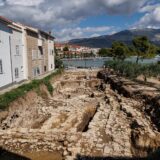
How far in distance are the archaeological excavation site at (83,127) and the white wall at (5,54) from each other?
3442 mm

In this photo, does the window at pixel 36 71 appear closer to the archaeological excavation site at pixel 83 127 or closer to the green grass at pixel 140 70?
the archaeological excavation site at pixel 83 127

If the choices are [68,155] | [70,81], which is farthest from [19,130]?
[70,81]

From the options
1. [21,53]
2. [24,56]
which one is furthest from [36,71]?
[21,53]

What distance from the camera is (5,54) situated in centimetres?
3409

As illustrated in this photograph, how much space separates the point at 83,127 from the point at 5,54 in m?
14.0

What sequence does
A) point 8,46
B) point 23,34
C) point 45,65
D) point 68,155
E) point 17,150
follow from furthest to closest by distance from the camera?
point 45,65 < point 23,34 < point 8,46 < point 17,150 < point 68,155

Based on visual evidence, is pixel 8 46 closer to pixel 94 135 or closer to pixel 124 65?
pixel 94 135

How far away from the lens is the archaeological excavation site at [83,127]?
18.4m

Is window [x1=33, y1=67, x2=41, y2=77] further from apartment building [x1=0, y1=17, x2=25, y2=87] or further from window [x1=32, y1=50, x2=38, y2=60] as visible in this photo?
apartment building [x1=0, y1=17, x2=25, y2=87]

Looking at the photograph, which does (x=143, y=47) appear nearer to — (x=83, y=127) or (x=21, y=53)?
(x=21, y=53)

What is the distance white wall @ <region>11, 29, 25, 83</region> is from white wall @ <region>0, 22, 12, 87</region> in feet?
6.20

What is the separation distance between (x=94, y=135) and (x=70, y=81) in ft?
112

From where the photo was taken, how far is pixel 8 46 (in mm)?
35344

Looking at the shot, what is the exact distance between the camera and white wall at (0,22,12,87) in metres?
33.0
